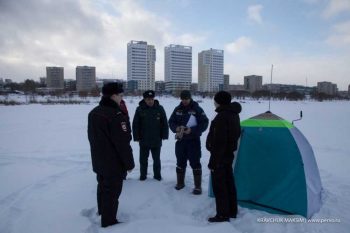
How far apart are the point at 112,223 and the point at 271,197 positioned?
2.34m

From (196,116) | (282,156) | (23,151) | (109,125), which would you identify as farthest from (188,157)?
(23,151)

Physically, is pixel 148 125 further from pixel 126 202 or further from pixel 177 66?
pixel 177 66

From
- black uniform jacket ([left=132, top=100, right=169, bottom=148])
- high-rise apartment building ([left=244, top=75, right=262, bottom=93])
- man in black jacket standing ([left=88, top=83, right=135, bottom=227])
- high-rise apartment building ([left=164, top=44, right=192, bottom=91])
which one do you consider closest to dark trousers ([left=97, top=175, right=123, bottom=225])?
man in black jacket standing ([left=88, top=83, right=135, bottom=227])

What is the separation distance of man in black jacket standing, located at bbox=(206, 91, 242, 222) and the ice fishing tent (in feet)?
2.22

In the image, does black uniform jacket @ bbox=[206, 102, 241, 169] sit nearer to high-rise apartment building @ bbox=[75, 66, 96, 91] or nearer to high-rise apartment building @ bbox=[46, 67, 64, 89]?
high-rise apartment building @ bbox=[75, 66, 96, 91]

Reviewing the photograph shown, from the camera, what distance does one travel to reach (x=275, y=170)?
4547mm

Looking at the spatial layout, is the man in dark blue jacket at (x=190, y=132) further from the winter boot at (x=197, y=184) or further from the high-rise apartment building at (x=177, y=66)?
the high-rise apartment building at (x=177, y=66)

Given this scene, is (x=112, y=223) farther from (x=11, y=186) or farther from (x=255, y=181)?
(x=11, y=186)

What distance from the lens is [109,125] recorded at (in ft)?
11.9

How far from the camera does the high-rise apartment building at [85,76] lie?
133500 mm

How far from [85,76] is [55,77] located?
65.4 feet

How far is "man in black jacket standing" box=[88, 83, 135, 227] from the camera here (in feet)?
11.9

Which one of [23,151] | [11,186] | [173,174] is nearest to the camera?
[11,186]

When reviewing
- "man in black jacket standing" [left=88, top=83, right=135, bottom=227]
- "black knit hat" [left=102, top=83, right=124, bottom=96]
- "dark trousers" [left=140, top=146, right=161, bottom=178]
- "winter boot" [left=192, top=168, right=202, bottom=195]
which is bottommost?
"winter boot" [left=192, top=168, right=202, bottom=195]
